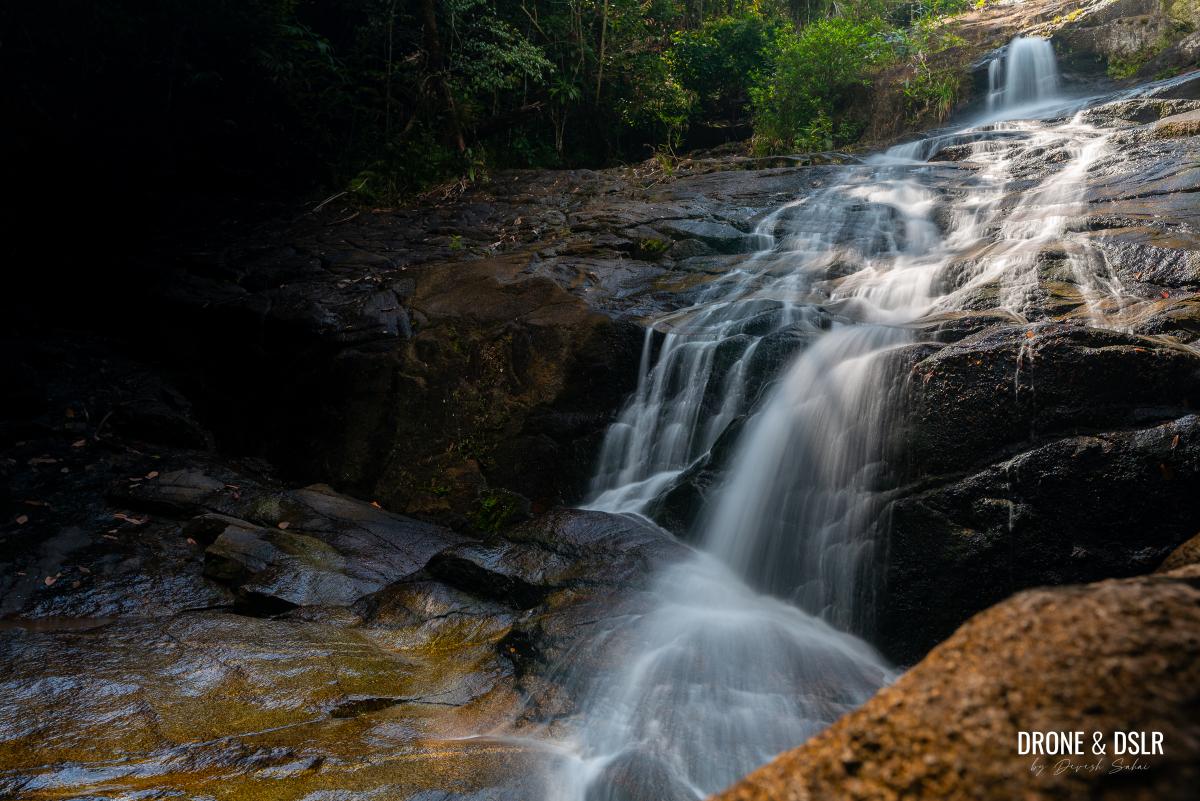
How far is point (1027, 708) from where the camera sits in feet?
3.98

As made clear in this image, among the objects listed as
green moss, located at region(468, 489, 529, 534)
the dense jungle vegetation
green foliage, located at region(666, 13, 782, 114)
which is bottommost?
green moss, located at region(468, 489, 529, 534)

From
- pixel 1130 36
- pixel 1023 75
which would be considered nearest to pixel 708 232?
pixel 1023 75

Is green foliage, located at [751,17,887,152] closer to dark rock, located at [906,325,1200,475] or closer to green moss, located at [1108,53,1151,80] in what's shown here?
green moss, located at [1108,53,1151,80]

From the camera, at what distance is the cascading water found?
3369 millimetres

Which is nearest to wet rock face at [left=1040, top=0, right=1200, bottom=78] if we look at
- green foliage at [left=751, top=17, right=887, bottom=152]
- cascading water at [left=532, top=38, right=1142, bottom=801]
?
green foliage at [left=751, top=17, right=887, bottom=152]

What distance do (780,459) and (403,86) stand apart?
1167cm

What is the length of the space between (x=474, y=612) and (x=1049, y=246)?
609 cm

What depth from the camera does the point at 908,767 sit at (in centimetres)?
125

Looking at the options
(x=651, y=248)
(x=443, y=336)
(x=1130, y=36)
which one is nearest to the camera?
(x=443, y=336)

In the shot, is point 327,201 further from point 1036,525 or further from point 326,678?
point 1036,525

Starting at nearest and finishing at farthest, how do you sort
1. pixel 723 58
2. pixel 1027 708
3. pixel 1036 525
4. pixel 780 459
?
pixel 1027 708 → pixel 1036 525 → pixel 780 459 → pixel 723 58

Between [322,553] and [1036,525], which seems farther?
[322,553]

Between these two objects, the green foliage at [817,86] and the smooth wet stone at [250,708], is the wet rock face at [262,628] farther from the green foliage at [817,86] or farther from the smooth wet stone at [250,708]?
the green foliage at [817,86]

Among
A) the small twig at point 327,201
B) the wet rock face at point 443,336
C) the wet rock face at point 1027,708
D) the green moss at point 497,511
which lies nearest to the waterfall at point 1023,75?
the wet rock face at point 443,336
